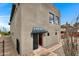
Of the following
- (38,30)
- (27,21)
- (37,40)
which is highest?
(27,21)

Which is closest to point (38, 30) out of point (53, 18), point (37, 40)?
point (37, 40)

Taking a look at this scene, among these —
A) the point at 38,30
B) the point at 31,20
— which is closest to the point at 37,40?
the point at 38,30

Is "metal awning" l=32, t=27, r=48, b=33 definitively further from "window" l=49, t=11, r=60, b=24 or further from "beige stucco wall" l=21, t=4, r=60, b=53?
"window" l=49, t=11, r=60, b=24

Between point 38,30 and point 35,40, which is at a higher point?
point 38,30

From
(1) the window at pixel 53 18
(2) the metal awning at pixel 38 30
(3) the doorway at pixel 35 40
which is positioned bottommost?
(3) the doorway at pixel 35 40

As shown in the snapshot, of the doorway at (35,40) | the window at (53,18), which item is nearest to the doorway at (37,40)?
the doorway at (35,40)

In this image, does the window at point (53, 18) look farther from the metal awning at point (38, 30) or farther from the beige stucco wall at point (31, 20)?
the metal awning at point (38, 30)

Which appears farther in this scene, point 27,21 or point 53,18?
point 53,18

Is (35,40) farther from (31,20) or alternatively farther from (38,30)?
(31,20)

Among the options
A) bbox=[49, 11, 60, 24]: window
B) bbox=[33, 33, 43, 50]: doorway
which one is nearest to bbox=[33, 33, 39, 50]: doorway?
bbox=[33, 33, 43, 50]: doorway

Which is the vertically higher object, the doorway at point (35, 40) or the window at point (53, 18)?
the window at point (53, 18)

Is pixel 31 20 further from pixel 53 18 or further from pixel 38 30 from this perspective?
pixel 53 18

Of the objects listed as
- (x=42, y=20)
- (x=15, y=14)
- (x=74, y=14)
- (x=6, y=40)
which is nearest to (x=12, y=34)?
(x=6, y=40)

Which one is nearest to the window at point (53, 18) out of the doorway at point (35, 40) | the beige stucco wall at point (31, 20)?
the beige stucco wall at point (31, 20)
